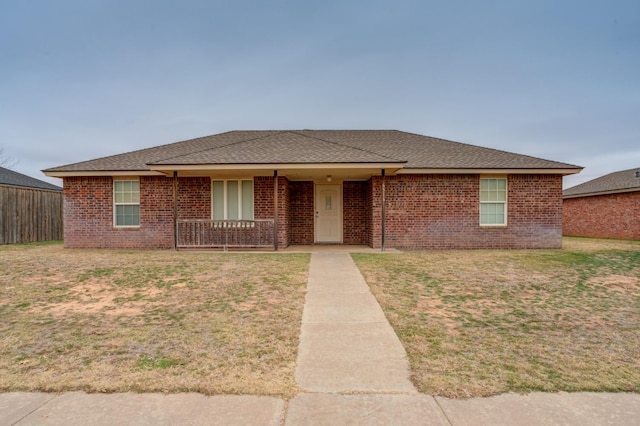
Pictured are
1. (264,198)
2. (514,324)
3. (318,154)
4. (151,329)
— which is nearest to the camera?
(151,329)

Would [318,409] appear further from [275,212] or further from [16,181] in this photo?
[16,181]

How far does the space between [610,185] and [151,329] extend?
2424 cm

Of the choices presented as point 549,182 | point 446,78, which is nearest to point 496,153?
point 549,182

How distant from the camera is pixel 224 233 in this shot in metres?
12.8

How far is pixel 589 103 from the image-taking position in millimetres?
23547

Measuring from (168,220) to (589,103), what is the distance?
27090 millimetres

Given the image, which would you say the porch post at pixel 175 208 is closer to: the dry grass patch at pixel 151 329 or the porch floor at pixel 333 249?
the porch floor at pixel 333 249

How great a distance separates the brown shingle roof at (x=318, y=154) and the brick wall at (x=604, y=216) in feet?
28.5

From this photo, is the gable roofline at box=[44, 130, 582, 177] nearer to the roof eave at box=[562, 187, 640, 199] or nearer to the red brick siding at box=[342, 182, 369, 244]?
the red brick siding at box=[342, 182, 369, 244]

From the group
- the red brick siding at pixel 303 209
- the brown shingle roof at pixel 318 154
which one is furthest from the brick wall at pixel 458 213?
the red brick siding at pixel 303 209

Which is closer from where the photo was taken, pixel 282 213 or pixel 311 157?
pixel 311 157

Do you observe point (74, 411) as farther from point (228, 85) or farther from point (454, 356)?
point (228, 85)

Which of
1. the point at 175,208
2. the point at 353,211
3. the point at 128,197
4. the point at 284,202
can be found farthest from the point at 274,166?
the point at 128,197

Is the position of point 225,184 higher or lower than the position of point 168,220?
higher
